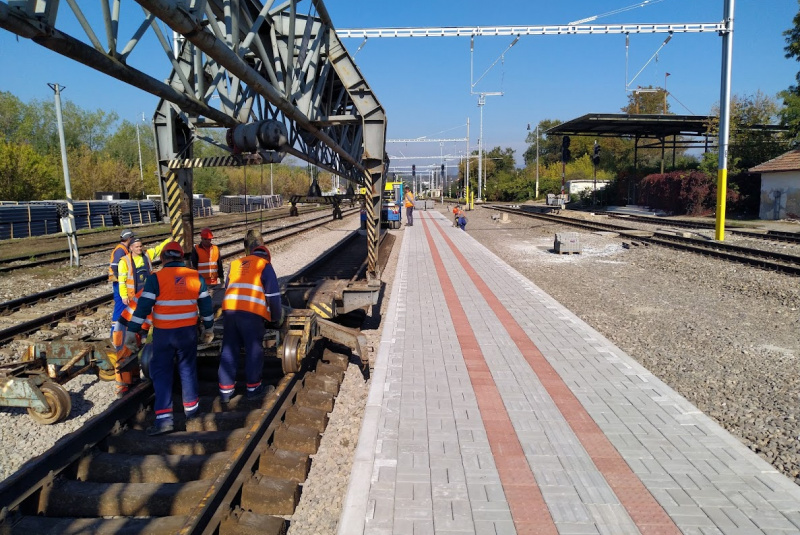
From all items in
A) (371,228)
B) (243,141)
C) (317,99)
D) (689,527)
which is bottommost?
(689,527)

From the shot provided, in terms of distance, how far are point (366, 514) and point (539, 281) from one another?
10.4 m

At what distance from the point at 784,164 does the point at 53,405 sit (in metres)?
35.2

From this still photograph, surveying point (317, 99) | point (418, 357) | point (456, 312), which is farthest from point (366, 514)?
point (317, 99)

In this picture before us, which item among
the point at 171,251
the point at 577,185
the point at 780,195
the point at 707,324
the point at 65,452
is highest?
the point at 577,185

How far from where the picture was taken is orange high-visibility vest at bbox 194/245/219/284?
821cm

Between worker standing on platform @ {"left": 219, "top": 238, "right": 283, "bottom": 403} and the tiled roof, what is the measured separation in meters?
31.4

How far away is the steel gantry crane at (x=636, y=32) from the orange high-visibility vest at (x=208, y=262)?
12.5m

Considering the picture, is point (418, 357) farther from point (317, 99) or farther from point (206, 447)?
point (317, 99)

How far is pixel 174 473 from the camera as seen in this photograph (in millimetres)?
3984

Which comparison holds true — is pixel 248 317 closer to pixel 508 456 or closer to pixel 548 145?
pixel 508 456

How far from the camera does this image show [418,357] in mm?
6777

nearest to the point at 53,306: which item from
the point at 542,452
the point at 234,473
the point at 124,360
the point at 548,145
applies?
the point at 124,360

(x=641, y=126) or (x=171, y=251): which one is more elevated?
(x=641, y=126)

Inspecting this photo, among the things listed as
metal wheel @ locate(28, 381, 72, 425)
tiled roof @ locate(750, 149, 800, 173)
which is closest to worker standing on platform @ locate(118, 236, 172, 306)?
metal wheel @ locate(28, 381, 72, 425)
